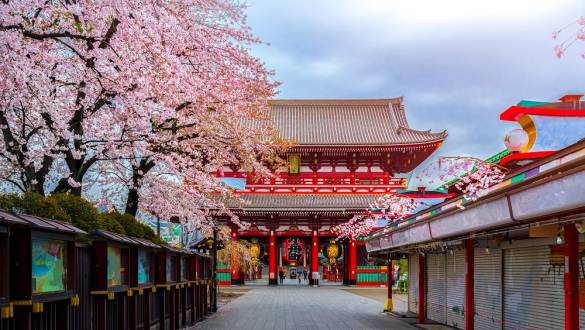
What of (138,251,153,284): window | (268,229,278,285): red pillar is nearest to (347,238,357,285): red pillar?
(268,229,278,285): red pillar

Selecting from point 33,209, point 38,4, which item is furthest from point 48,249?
point 38,4

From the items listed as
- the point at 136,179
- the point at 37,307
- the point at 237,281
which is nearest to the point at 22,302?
the point at 37,307

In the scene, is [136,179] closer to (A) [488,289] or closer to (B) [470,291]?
(B) [470,291]

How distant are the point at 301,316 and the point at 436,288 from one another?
467 cm

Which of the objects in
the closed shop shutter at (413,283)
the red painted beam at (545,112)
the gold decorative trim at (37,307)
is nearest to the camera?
the gold decorative trim at (37,307)

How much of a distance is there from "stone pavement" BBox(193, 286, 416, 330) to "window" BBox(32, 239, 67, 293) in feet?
37.2

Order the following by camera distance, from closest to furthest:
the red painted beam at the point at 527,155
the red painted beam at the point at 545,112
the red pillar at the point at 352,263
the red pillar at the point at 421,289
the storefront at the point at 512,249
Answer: the storefront at the point at 512,249 → the red painted beam at the point at 545,112 → the red painted beam at the point at 527,155 → the red pillar at the point at 421,289 → the red pillar at the point at 352,263

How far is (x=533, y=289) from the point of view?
1277 centimetres

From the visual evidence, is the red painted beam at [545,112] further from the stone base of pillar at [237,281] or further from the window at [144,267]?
the stone base of pillar at [237,281]

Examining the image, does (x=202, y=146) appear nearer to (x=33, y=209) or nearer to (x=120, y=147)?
(x=120, y=147)

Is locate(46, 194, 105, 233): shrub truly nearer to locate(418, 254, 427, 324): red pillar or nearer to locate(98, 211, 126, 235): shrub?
locate(98, 211, 126, 235): shrub

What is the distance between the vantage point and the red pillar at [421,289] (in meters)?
20.9

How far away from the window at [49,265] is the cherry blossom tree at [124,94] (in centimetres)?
352

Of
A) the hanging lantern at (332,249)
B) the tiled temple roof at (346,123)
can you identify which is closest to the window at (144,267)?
the tiled temple roof at (346,123)
